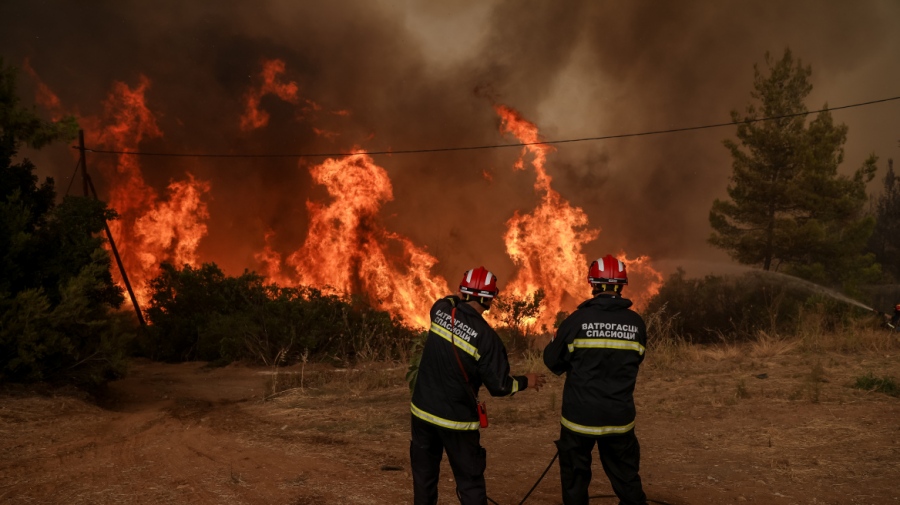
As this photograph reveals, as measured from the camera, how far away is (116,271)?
2697cm

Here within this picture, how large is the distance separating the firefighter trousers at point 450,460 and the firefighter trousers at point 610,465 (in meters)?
0.62

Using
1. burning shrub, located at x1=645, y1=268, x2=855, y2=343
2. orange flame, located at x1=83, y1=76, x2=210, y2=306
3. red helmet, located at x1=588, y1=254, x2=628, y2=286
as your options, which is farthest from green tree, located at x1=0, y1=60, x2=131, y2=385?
orange flame, located at x1=83, y1=76, x2=210, y2=306

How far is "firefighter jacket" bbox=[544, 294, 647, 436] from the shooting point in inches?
180

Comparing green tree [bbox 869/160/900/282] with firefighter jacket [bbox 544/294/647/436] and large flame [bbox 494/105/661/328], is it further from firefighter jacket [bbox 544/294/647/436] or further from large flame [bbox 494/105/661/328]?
firefighter jacket [bbox 544/294/647/436]

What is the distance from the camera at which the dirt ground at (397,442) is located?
597cm

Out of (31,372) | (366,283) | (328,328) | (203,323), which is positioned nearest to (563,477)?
(31,372)

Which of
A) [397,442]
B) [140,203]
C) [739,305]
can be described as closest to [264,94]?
[140,203]

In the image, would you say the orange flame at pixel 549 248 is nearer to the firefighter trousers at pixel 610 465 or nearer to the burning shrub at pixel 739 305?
the burning shrub at pixel 739 305

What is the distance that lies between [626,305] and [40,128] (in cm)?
1003

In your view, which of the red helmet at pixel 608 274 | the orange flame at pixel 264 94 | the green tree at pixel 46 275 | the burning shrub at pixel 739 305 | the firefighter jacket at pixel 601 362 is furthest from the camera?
the orange flame at pixel 264 94

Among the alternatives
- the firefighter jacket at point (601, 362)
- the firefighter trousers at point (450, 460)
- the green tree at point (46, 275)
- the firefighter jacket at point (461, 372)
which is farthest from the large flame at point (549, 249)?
the firefighter jacket at point (461, 372)

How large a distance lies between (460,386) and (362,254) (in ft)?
70.3

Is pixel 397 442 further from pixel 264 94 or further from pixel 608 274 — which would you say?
pixel 264 94

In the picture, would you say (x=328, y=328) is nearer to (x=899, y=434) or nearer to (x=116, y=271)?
(x=899, y=434)
